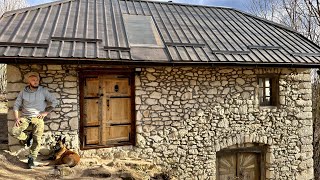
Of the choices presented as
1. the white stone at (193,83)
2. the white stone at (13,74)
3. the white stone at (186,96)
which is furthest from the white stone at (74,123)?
the white stone at (193,83)

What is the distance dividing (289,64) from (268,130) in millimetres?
1918

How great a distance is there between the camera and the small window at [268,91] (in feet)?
23.1

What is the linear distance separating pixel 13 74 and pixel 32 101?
0.85 meters

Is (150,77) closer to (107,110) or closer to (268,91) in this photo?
(107,110)

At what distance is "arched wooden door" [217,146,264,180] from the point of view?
6871 mm

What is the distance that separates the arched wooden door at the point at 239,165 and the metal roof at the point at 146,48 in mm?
2654

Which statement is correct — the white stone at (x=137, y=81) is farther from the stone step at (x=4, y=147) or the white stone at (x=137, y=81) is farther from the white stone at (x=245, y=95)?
the stone step at (x=4, y=147)

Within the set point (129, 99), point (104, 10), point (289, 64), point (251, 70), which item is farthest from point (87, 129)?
point (289, 64)

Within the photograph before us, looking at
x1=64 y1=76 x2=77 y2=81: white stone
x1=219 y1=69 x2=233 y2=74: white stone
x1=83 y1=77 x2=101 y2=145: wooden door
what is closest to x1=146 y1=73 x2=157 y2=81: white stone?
x1=83 y1=77 x2=101 y2=145: wooden door

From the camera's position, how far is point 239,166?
7.06 m

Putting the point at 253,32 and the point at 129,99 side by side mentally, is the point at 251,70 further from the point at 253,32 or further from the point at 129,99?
the point at 129,99

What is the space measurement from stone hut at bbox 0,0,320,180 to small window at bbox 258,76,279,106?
0.03 m

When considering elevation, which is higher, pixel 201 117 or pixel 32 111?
pixel 32 111

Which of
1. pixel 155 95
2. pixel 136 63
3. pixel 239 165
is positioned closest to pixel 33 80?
pixel 136 63
